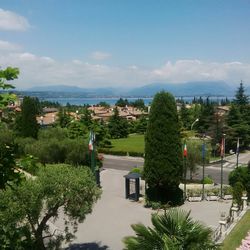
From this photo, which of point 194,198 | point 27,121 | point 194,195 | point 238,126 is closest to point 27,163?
point 194,198

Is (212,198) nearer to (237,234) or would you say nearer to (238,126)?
(237,234)

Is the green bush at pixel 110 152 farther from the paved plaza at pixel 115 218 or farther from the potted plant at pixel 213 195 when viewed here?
the potted plant at pixel 213 195

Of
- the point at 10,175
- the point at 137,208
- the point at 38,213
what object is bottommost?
the point at 137,208

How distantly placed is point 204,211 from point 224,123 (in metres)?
32.5

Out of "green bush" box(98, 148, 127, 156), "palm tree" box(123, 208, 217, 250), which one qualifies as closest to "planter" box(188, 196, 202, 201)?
"palm tree" box(123, 208, 217, 250)

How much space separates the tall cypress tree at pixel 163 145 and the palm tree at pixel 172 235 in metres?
16.4

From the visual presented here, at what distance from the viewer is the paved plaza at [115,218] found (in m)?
20.5

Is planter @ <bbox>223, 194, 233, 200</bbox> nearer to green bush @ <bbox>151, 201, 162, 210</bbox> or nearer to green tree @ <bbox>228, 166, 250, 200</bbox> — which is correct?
green tree @ <bbox>228, 166, 250, 200</bbox>

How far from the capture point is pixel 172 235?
10078 millimetres

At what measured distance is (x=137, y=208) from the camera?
27.2 metres

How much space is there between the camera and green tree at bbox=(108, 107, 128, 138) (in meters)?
73.9

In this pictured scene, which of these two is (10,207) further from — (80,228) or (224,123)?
(224,123)

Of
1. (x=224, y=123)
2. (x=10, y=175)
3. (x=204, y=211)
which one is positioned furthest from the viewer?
(x=224, y=123)

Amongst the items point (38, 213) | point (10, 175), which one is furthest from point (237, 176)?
point (10, 175)
